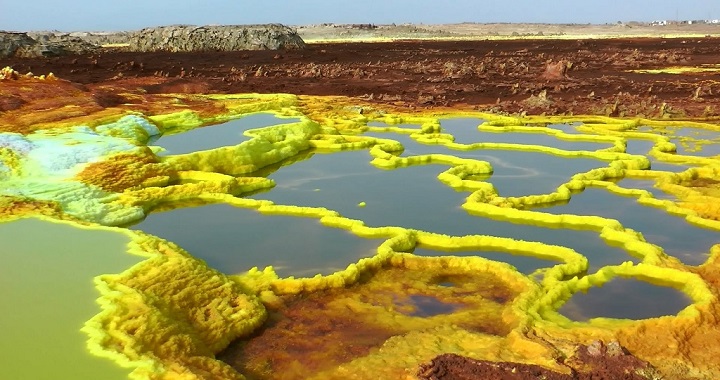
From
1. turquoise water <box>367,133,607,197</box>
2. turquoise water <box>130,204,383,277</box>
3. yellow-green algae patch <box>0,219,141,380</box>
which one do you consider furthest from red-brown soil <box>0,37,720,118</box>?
yellow-green algae patch <box>0,219,141,380</box>

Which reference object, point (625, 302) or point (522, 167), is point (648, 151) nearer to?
point (522, 167)

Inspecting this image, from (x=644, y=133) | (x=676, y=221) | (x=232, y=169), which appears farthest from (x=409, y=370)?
(x=644, y=133)

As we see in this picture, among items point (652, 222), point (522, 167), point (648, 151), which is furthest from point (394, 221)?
point (648, 151)

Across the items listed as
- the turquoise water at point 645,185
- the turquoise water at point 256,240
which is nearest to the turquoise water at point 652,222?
the turquoise water at point 645,185

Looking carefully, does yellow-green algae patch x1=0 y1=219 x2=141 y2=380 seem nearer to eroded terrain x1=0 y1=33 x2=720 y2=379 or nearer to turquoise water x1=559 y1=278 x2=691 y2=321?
eroded terrain x1=0 y1=33 x2=720 y2=379

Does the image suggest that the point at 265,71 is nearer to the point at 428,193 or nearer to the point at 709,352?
the point at 428,193

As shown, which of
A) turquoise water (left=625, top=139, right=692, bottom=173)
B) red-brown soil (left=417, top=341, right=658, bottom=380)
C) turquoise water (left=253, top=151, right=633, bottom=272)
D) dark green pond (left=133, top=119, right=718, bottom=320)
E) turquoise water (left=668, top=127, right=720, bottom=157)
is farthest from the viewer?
turquoise water (left=668, top=127, right=720, bottom=157)
